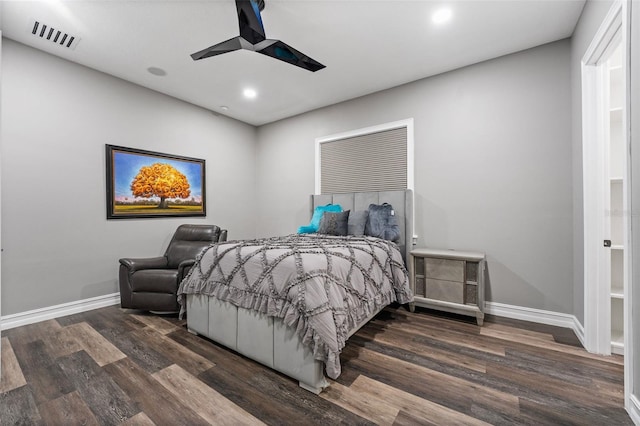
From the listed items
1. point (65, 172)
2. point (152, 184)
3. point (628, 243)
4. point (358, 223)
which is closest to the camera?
point (628, 243)

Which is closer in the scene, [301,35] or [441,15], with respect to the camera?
[441,15]

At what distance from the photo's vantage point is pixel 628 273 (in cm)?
155

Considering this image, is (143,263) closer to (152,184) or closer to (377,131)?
(152,184)

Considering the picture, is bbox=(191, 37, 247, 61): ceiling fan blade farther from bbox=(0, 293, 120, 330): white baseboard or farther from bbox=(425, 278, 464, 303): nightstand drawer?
bbox=(0, 293, 120, 330): white baseboard

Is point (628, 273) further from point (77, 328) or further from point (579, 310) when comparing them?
point (77, 328)

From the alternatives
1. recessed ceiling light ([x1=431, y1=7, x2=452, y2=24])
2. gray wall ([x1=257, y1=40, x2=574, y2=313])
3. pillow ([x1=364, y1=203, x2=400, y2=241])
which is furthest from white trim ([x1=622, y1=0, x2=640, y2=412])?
pillow ([x1=364, y1=203, x2=400, y2=241])

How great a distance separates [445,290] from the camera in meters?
2.97

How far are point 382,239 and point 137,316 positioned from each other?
2.94m

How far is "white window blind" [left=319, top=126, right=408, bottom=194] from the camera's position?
3.77 meters

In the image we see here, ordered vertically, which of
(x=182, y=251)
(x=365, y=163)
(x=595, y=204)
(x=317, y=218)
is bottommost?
(x=182, y=251)

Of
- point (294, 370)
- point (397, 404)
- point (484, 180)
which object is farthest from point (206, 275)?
point (484, 180)

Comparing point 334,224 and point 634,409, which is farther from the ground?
point 334,224

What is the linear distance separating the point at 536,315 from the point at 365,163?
2.71 m

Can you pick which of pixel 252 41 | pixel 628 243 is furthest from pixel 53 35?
pixel 628 243
